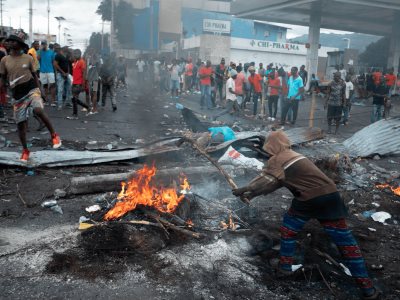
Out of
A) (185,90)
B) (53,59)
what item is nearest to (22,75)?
(53,59)

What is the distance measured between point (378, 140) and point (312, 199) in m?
6.79

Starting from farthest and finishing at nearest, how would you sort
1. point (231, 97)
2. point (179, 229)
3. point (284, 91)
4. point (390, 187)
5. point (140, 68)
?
point (140, 68), point (284, 91), point (231, 97), point (390, 187), point (179, 229)

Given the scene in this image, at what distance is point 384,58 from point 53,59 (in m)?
31.5

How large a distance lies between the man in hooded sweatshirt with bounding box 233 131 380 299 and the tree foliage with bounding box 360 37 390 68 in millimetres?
34489

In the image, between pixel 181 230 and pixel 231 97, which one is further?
pixel 231 97

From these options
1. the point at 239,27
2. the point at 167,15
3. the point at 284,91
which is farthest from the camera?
the point at 239,27

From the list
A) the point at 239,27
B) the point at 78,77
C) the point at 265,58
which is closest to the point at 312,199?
the point at 78,77

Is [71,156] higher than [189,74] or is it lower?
lower

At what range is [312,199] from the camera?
11.5 feet

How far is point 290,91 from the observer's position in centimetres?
1209

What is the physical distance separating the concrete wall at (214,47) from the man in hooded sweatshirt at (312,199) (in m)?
31.9

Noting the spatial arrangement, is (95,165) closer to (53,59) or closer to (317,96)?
(53,59)

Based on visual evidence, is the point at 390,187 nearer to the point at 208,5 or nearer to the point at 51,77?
the point at 51,77

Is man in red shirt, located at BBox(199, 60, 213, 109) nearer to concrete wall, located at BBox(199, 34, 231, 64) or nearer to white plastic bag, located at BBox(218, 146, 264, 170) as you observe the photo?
white plastic bag, located at BBox(218, 146, 264, 170)
